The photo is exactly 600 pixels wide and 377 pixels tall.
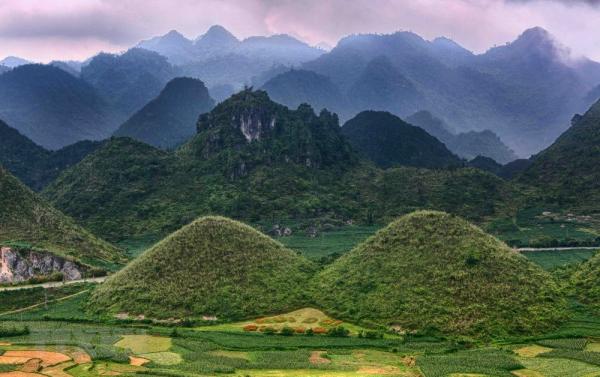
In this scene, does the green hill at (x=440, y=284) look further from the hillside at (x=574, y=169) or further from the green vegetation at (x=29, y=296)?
the hillside at (x=574, y=169)

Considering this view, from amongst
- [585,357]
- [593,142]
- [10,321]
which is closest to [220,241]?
[10,321]

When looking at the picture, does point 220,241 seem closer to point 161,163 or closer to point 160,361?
point 160,361

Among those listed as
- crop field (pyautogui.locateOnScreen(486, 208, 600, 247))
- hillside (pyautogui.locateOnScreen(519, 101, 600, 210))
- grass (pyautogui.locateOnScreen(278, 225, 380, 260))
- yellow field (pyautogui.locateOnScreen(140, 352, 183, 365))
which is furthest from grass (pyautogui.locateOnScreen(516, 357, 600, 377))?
hillside (pyautogui.locateOnScreen(519, 101, 600, 210))

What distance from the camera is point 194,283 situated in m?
65.4

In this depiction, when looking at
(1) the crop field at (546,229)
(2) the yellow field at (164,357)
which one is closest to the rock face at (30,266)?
(2) the yellow field at (164,357)

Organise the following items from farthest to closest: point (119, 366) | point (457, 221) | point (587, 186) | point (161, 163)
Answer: point (161, 163), point (587, 186), point (457, 221), point (119, 366)

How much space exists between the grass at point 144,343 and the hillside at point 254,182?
7303 centimetres

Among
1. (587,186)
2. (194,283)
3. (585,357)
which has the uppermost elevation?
(587,186)

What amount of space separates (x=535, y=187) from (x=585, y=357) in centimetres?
11838

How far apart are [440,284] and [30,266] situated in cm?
5466

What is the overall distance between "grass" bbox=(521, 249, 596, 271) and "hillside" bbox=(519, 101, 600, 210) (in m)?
41.5

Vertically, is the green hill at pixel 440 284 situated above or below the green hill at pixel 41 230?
below

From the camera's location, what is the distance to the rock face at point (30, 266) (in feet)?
277

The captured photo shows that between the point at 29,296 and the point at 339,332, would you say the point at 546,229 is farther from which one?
the point at 29,296
